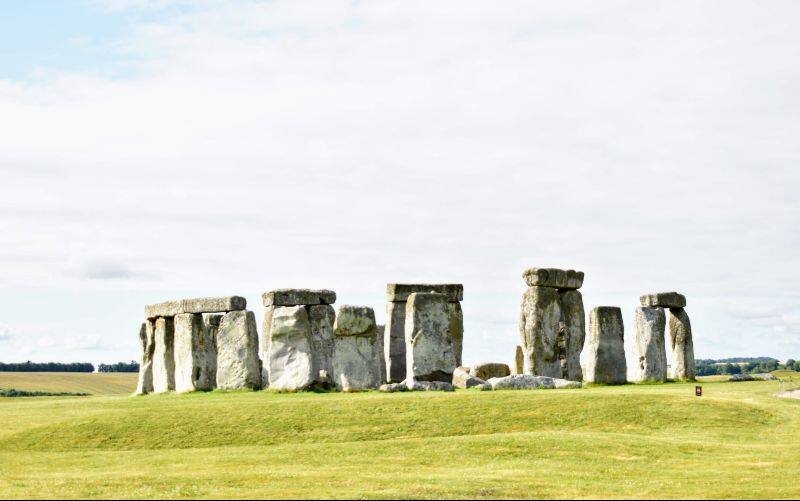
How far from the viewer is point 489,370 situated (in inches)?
1540

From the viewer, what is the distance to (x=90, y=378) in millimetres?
80938

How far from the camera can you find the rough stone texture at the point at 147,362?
4172 centimetres

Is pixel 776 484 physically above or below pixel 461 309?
below

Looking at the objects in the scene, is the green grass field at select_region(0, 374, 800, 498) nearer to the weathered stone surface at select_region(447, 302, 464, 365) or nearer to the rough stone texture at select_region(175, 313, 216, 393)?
the rough stone texture at select_region(175, 313, 216, 393)

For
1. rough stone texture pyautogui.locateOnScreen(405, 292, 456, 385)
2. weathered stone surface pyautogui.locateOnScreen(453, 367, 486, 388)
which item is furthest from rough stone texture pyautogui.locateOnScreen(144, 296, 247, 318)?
weathered stone surface pyautogui.locateOnScreen(453, 367, 486, 388)

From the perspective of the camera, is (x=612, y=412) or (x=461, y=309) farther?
(x=461, y=309)

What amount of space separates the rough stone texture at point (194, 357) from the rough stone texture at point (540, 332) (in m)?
10.7

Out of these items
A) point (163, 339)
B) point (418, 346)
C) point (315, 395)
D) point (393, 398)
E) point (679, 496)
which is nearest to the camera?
point (679, 496)

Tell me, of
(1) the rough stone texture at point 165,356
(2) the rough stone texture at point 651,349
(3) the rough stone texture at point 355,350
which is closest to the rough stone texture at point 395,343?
(3) the rough stone texture at point 355,350

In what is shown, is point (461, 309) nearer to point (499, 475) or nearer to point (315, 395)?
point (315, 395)

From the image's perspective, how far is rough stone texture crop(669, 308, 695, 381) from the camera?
3838 centimetres

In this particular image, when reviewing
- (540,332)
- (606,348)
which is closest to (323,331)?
(540,332)

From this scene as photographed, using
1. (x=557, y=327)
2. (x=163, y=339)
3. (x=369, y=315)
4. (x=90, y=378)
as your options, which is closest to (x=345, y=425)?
(x=369, y=315)

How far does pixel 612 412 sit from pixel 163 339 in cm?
1863
